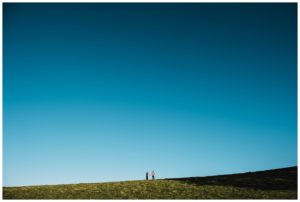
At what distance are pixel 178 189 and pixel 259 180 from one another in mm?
12268

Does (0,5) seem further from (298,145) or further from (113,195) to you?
(298,145)

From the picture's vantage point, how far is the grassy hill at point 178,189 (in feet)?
99.5

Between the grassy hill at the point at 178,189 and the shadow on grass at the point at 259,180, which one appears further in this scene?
the shadow on grass at the point at 259,180

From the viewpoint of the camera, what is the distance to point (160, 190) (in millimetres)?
33969

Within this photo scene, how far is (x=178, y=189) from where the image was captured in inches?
1363

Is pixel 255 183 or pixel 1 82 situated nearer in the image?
pixel 1 82

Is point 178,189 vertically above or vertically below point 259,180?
below

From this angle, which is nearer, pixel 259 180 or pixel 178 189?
pixel 178 189

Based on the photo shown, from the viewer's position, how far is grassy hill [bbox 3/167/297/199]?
30312 millimetres

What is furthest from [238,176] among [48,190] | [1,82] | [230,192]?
[1,82]

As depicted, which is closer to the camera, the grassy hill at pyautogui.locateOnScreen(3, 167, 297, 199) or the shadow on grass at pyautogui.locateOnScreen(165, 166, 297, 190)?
the grassy hill at pyautogui.locateOnScreen(3, 167, 297, 199)

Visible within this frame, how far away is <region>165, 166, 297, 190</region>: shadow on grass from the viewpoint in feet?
119

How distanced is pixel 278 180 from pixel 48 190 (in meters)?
28.3

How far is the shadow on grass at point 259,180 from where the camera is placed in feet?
119
